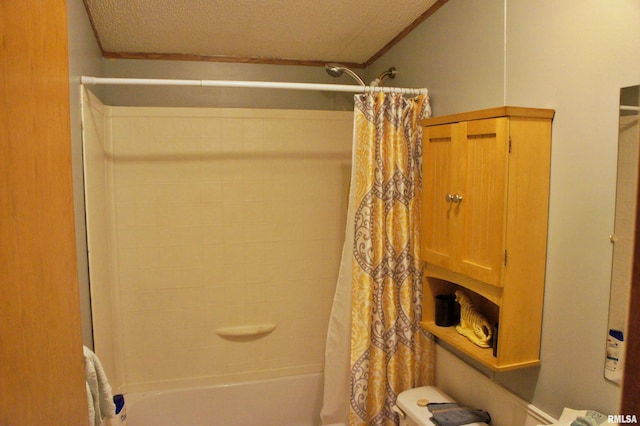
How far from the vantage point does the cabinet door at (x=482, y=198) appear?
139 cm

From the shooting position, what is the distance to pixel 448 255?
1.67 metres

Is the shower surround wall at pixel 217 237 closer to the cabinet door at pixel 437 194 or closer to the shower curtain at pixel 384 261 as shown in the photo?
the shower curtain at pixel 384 261

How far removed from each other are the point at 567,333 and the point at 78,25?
2.25m

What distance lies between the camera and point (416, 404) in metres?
1.83

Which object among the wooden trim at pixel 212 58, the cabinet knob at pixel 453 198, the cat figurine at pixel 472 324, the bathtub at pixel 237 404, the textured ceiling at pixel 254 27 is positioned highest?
the textured ceiling at pixel 254 27

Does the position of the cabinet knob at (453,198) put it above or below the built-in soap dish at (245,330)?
above

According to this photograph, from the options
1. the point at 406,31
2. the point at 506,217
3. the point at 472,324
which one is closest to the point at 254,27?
the point at 406,31

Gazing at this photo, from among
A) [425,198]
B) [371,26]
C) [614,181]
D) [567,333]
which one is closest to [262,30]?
[371,26]

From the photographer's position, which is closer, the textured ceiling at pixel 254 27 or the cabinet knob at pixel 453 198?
the cabinet knob at pixel 453 198

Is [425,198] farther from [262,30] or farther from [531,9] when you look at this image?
[262,30]

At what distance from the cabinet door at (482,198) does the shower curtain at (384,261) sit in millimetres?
436

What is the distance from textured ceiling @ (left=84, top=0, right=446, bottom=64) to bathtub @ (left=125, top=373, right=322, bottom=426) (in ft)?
7.04

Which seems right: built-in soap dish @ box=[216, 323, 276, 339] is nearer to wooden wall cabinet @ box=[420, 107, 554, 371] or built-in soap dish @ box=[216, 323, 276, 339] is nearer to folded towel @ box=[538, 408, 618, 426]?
wooden wall cabinet @ box=[420, 107, 554, 371]

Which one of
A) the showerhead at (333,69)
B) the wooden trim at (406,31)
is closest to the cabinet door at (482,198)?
the wooden trim at (406,31)
